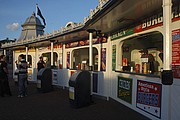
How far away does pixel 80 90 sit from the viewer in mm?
7062

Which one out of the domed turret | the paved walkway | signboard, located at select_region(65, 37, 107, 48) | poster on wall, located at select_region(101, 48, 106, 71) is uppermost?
the domed turret

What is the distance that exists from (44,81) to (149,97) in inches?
253

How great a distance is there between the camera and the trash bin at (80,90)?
274 inches

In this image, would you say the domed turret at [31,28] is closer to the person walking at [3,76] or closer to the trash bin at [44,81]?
the trash bin at [44,81]

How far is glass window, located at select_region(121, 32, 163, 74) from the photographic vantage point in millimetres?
7008

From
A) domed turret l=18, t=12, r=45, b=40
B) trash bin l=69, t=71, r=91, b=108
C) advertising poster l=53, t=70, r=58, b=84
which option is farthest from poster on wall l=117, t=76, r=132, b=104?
domed turret l=18, t=12, r=45, b=40

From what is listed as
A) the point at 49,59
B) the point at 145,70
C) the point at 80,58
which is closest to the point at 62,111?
the point at 145,70

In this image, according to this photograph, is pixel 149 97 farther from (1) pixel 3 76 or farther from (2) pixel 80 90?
(1) pixel 3 76

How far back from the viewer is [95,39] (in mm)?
9570

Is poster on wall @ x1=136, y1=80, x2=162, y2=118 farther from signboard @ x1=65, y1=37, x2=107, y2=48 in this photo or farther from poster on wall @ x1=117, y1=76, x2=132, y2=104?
signboard @ x1=65, y1=37, x2=107, y2=48

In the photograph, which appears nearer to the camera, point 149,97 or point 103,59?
point 149,97

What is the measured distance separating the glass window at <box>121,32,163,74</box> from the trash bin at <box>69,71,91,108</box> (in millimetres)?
1514

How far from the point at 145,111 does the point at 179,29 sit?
7.73 feet

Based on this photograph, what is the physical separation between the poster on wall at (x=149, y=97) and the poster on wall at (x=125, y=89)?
58 centimetres
